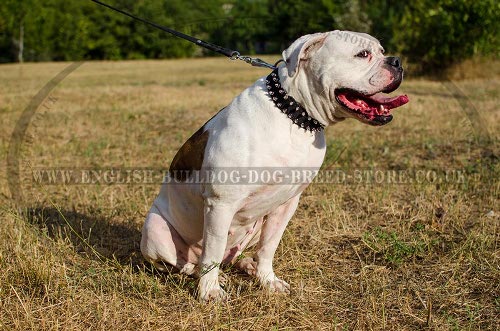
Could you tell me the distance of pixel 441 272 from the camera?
133 inches

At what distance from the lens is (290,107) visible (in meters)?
2.83

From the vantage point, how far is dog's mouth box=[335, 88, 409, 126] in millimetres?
2887

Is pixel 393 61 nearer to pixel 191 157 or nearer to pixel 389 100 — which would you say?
pixel 389 100

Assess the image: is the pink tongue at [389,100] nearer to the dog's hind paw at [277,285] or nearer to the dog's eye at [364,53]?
the dog's eye at [364,53]

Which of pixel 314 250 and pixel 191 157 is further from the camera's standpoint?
pixel 314 250

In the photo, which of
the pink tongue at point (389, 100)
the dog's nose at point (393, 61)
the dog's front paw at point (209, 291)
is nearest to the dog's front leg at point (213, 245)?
the dog's front paw at point (209, 291)

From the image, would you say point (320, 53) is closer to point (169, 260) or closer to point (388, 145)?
point (169, 260)

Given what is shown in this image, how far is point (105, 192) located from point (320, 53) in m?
Answer: 3.17

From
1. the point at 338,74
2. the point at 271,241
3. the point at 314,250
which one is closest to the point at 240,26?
the point at 314,250

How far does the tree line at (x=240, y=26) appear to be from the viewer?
544 inches

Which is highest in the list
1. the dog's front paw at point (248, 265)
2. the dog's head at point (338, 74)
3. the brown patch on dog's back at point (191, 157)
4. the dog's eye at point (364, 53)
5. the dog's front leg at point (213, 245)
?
the dog's eye at point (364, 53)

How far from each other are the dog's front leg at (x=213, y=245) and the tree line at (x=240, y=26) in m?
1.65

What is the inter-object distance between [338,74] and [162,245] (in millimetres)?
1469

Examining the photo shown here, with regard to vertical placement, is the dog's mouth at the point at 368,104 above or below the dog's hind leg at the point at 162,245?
above
